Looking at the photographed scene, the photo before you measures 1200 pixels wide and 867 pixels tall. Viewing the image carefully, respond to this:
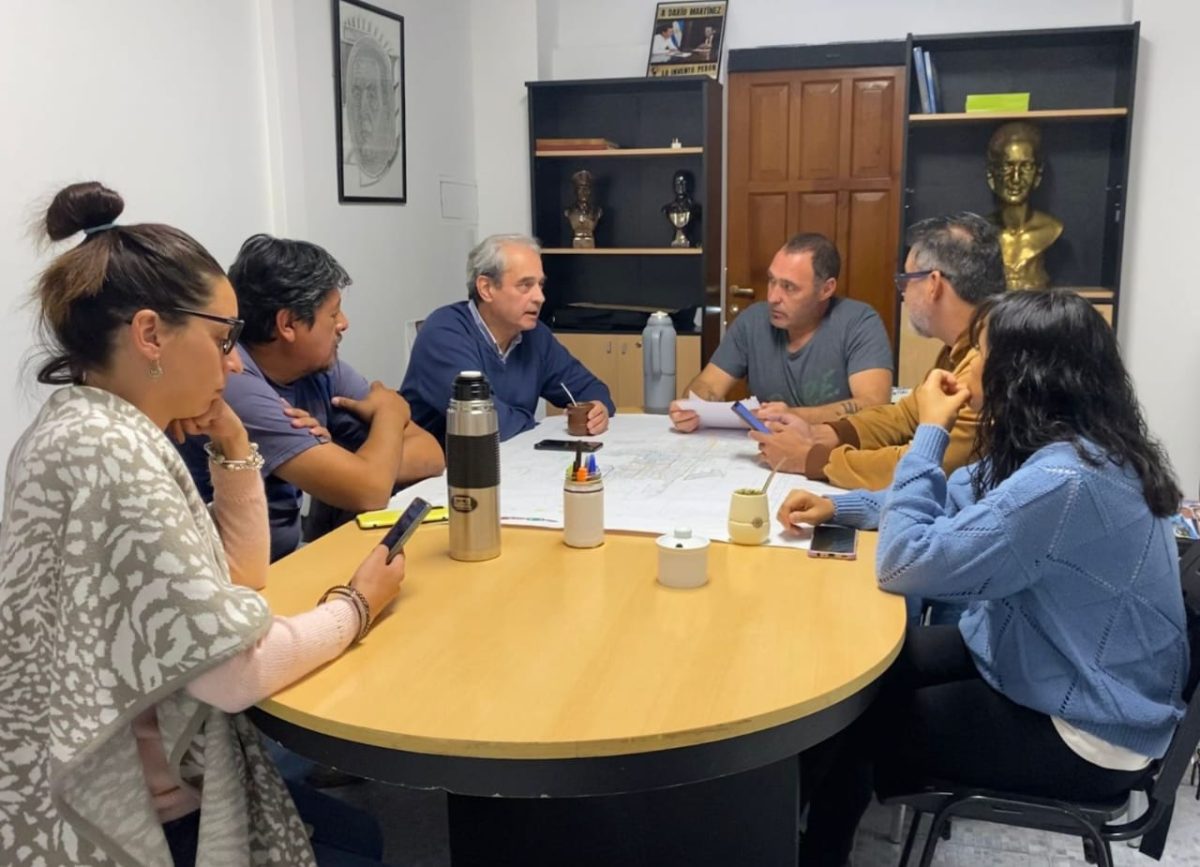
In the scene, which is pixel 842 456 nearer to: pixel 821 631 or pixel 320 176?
pixel 821 631

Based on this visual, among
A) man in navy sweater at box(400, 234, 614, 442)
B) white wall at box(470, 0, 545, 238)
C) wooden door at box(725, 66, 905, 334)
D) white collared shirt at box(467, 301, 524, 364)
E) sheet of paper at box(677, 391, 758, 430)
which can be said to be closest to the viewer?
sheet of paper at box(677, 391, 758, 430)

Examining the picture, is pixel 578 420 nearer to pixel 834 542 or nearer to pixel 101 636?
pixel 834 542

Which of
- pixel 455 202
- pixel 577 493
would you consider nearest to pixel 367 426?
pixel 577 493

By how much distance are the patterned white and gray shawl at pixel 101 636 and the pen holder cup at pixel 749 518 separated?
81 centimetres

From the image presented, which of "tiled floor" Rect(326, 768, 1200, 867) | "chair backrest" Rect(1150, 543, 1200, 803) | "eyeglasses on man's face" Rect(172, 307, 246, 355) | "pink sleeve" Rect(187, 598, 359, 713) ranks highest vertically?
"eyeglasses on man's face" Rect(172, 307, 246, 355)

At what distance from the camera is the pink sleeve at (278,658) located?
105cm

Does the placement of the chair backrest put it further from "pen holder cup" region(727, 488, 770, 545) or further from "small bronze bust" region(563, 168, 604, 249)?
"small bronze bust" region(563, 168, 604, 249)

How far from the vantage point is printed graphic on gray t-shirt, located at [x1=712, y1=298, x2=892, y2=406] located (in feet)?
9.61

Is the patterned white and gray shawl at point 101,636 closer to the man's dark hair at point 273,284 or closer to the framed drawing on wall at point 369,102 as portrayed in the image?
the man's dark hair at point 273,284

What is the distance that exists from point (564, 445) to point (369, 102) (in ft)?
6.68

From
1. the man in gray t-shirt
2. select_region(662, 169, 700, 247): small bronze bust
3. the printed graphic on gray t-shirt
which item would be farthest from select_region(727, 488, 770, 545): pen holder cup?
select_region(662, 169, 700, 247): small bronze bust

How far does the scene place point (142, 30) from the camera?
2.72m

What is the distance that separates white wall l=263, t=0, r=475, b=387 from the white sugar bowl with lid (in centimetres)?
236

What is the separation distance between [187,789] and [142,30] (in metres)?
2.30
